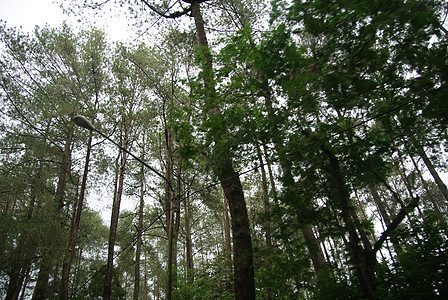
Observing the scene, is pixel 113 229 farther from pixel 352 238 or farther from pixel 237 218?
pixel 352 238

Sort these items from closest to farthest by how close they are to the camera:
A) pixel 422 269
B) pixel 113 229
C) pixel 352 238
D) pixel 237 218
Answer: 1. pixel 422 269
2. pixel 352 238
3. pixel 237 218
4. pixel 113 229

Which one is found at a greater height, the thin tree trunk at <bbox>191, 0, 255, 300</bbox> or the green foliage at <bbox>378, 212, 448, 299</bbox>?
the thin tree trunk at <bbox>191, 0, 255, 300</bbox>

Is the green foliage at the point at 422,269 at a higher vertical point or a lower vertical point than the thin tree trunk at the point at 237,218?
lower

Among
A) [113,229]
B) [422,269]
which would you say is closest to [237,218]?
[422,269]

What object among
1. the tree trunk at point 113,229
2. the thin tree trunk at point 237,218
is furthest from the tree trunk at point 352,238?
the tree trunk at point 113,229

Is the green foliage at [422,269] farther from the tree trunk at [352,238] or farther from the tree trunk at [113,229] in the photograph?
the tree trunk at [113,229]

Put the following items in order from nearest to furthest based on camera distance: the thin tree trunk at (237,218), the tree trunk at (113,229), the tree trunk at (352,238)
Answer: the tree trunk at (352,238)
the thin tree trunk at (237,218)
the tree trunk at (113,229)

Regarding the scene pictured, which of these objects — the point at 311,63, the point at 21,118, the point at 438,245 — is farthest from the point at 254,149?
the point at 21,118

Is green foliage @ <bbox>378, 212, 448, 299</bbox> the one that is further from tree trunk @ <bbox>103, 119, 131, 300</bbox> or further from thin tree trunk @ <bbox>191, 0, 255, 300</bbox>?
tree trunk @ <bbox>103, 119, 131, 300</bbox>

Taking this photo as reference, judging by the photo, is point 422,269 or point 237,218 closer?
point 422,269

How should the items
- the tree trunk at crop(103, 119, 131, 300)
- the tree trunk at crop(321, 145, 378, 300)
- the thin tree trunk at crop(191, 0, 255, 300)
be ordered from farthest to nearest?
the tree trunk at crop(103, 119, 131, 300) < the thin tree trunk at crop(191, 0, 255, 300) < the tree trunk at crop(321, 145, 378, 300)

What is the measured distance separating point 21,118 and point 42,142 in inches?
50.1

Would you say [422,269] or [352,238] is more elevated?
[352,238]

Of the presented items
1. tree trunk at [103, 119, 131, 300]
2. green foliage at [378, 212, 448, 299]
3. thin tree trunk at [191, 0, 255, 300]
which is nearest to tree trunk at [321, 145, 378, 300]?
green foliage at [378, 212, 448, 299]
